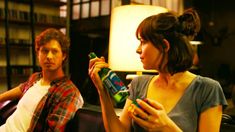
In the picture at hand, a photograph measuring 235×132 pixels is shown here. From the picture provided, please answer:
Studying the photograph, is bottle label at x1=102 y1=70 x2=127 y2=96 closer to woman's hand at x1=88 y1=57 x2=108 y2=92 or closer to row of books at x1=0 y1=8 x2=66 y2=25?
woman's hand at x1=88 y1=57 x2=108 y2=92

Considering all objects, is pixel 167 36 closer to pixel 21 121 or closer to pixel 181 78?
pixel 181 78

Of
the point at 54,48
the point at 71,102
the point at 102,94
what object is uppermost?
the point at 54,48

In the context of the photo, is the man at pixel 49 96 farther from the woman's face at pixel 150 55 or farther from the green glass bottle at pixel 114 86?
the woman's face at pixel 150 55

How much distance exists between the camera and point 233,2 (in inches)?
319

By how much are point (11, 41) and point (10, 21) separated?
1.07 feet

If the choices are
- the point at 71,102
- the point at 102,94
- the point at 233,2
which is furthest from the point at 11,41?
the point at 233,2

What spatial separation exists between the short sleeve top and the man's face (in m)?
1.00

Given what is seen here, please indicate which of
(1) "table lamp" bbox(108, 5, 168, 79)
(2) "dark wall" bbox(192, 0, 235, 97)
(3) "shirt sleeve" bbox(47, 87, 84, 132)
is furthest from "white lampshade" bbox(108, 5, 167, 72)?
(2) "dark wall" bbox(192, 0, 235, 97)

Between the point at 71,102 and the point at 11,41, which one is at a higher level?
the point at 11,41

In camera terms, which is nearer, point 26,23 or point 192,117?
point 192,117

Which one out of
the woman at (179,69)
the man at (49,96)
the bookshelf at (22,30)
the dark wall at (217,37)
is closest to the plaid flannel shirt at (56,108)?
the man at (49,96)

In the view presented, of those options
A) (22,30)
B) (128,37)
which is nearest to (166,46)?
(128,37)

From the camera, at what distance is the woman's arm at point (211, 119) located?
40.0 inches

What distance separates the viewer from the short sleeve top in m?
1.03
